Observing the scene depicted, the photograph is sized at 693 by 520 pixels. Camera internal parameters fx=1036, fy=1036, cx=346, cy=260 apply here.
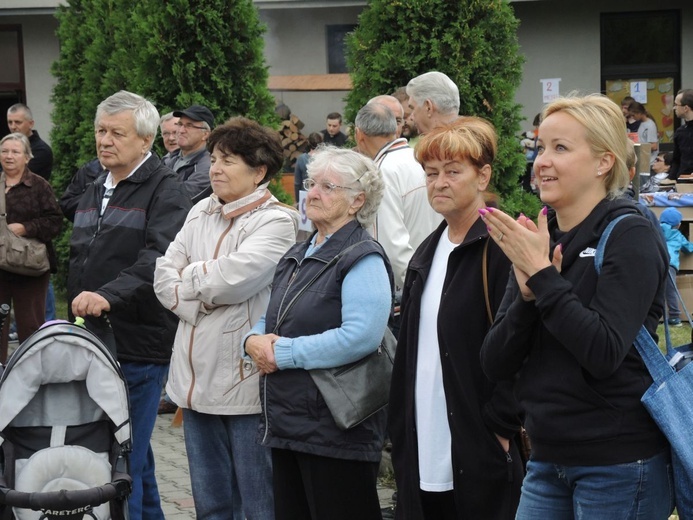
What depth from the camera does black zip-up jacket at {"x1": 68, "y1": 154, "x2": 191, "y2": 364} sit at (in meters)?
5.16

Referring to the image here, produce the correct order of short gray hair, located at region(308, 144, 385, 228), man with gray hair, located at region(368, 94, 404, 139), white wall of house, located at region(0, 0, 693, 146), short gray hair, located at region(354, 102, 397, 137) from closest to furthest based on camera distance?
short gray hair, located at region(308, 144, 385, 228)
short gray hair, located at region(354, 102, 397, 137)
man with gray hair, located at region(368, 94, 404, 139)
white wall of house, located at region(0, 0, 693, 146)

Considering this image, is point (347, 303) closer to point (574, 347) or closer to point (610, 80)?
point (574, 347)

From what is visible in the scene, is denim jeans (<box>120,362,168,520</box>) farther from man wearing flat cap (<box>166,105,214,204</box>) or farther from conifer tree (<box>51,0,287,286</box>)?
conifer tree (<box>51,0,287,286</box>)

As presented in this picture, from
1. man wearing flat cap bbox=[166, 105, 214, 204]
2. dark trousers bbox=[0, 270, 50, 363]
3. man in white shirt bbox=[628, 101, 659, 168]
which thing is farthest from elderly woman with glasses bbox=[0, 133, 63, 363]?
man in white shirt bbox=[628, 101, 659, 168]

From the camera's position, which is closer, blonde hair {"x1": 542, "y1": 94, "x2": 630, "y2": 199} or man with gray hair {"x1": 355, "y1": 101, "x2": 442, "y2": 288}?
blonde hair {"x1": 542, "y1": 94, "x2": 630, "y2": 199}

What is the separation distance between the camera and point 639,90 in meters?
18.3

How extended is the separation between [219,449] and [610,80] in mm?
15282

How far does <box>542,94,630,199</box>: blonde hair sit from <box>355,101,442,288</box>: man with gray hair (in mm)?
2698

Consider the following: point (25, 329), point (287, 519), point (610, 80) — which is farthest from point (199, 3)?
point (610, 80)

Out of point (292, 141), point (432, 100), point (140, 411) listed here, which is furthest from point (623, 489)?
point (292, 141)

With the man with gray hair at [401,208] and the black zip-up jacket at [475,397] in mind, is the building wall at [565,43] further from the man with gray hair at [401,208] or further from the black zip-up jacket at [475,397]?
the black zip-up jacket at [475,397]

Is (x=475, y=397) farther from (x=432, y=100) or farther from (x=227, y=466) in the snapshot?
(x=432, y=100)

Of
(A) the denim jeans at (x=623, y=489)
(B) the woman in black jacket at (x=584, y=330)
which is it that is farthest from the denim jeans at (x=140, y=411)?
(A) the denim jeans at (x=623, y=489)

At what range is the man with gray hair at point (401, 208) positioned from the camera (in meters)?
5.89
